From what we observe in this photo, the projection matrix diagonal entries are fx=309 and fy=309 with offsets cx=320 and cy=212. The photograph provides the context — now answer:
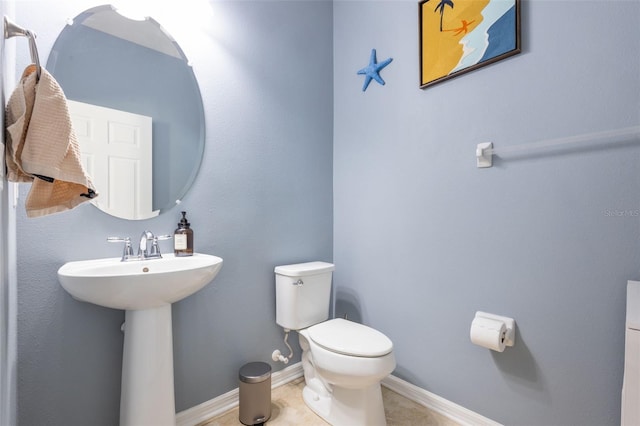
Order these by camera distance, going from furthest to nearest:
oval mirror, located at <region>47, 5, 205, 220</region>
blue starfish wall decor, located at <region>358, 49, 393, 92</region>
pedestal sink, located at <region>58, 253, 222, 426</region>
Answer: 1. blue starfish wall decor, located at <region>358, 49, 393, 92</region>
2. oval mirror, located at <region>47, 5, 205, 220</region>
3. pedestal sink, located at <region>58, 253, 222, 426</region>

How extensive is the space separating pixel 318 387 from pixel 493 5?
6.61 ft

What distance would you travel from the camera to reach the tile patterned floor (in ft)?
4.88

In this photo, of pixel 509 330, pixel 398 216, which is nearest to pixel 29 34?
pixel 398 216

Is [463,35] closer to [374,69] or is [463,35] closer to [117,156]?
[374,69]

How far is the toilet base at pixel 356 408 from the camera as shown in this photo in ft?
4.50

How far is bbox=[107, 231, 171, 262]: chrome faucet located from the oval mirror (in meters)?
0.10

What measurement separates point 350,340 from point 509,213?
0.89 meters

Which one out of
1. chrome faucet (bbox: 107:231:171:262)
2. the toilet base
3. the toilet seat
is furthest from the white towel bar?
chrome faucet (bbox: 107:231:171:262)

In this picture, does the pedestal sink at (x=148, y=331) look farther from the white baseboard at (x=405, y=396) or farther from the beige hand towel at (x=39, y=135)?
the beige hand towel at (x=39, y=135)

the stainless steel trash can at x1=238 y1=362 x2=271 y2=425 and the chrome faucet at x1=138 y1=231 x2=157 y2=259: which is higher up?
the chrome faucet at x1=138 y1=231 x2=157 y2=259

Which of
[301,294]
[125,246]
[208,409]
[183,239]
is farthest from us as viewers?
[301,294]

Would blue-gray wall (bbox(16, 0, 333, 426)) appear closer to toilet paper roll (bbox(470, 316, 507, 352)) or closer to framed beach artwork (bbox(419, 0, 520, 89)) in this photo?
framed beach artwork (bbox(419, 0, 520, 89))

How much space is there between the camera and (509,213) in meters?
1.34

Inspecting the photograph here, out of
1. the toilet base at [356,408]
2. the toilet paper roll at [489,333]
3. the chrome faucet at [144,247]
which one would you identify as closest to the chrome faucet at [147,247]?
the chrome faucet at [144,247]
